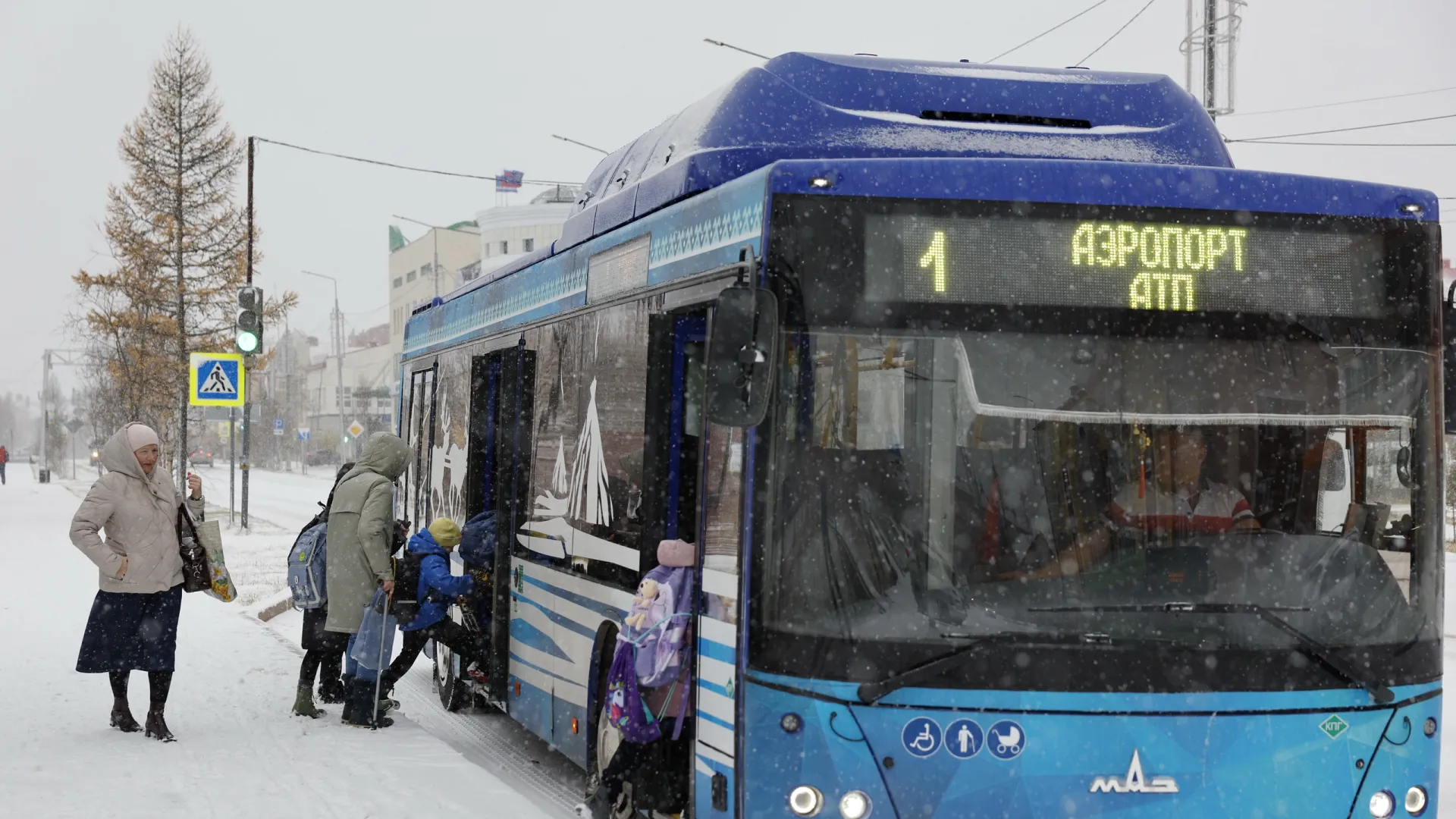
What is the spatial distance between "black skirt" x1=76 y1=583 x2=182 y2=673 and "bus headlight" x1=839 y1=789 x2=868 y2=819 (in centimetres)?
498

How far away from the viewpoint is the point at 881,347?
202 inches

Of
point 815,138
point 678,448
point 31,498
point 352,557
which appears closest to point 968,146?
point 815,138

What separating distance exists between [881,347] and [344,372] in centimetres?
14097

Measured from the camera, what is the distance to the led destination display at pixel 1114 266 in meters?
5.18

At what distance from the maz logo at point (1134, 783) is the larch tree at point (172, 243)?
30066 millimetres

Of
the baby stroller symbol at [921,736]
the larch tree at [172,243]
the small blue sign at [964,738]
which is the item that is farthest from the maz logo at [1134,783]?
the larch tree at [172,243]

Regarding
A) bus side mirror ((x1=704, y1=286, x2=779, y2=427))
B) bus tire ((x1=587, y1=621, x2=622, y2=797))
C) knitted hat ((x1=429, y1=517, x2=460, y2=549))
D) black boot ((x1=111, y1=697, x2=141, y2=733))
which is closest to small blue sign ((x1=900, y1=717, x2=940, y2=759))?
bus side mirror ((x1=704, y1=286, x2=779, y2=427))

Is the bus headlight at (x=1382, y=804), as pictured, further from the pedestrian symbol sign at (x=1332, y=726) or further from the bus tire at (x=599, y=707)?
the bus tire at (x=599, y=707)

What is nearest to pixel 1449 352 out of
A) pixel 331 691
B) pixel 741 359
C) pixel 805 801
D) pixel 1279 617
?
pixel 1279 617

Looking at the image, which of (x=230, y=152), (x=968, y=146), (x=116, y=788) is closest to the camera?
(x=968, y=146)

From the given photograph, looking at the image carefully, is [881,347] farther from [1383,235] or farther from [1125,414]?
[1383,235]

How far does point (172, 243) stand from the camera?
1304 inches

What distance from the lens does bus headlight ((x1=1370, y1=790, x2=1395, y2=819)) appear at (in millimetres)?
5188

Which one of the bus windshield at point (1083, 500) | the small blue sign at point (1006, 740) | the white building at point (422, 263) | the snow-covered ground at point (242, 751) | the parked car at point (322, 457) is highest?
the white building at point (422, 263)
